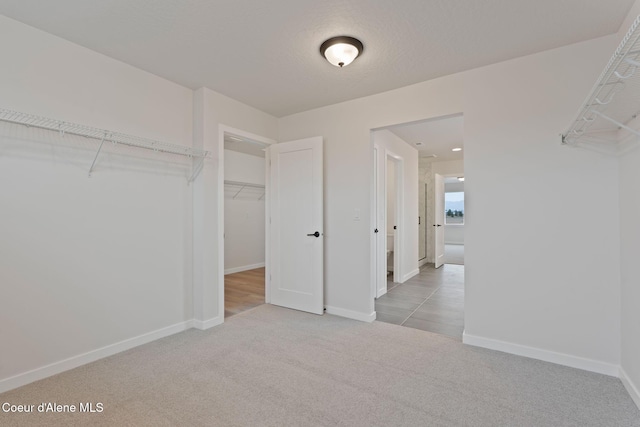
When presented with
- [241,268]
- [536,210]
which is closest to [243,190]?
[241,268]

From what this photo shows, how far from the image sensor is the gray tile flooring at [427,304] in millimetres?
3253

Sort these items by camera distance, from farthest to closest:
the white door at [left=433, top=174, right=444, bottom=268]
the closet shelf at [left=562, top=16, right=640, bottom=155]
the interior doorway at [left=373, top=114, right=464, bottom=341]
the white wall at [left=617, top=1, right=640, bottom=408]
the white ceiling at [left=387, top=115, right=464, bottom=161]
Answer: the white door at [left=433, top=174, right=444, bottom=268]
the white ceiling at [left=387, top=115, right=464, bottom=161]
the interior doorway at [left=373, top=114, right=464, bottom=341]
the white wall at [left=617, top=1, right=640, bottom=408]
the closet shelf at [left=562, top=16, right=640, bottom=155]

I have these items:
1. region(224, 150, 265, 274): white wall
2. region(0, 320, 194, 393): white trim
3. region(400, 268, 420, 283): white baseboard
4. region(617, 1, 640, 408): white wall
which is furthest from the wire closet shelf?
region(400, 268, 420, 283): white baseboard

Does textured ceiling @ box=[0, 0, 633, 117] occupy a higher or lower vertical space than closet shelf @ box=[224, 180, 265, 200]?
higher

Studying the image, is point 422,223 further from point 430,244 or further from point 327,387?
point 327,387

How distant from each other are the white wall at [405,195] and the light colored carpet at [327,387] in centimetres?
251

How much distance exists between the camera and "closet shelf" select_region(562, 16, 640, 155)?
1227 mm

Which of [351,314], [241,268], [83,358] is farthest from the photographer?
[241,268]

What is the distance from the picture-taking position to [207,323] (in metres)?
3.16

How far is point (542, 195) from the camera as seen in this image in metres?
2.46

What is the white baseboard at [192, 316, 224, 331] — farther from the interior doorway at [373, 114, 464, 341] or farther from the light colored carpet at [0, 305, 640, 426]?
the interior doorway at [373, 114, 464, 341]

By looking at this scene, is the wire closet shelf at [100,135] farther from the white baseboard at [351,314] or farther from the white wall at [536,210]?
the white wall at [536,210]

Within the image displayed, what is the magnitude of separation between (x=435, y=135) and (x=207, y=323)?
4.27 meters

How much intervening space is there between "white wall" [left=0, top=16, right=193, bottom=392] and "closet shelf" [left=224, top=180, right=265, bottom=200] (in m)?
3.14
